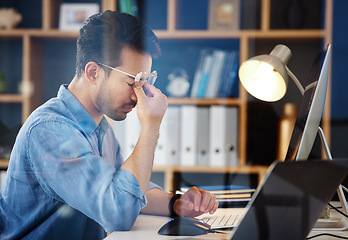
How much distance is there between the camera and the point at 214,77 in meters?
2.02

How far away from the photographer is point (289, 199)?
710mm

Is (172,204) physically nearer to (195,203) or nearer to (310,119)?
(195,203)

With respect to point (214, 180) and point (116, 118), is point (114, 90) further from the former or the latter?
point (214, 180)

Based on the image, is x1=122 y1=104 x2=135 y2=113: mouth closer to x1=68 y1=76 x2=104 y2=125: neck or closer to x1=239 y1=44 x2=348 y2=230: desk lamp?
x1=68 y1=76 x2=104 y2=125: neck

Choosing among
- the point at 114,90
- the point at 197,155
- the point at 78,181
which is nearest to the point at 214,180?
the point at 197,155

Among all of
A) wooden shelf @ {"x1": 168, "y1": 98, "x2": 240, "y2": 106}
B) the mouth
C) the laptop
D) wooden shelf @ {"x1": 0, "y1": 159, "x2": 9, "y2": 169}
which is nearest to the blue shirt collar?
the mouth

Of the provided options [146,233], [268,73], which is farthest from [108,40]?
[146,233]

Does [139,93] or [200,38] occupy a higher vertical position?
[200,38]

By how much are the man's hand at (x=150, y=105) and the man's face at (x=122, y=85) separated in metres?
0.03

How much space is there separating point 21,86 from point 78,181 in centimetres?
97

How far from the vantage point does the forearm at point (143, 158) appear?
42.8 inches

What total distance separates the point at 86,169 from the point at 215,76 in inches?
43.4

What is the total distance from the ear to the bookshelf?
0.51 m

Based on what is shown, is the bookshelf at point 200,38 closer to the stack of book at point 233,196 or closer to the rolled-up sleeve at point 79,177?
the stack of book at point 233,196
